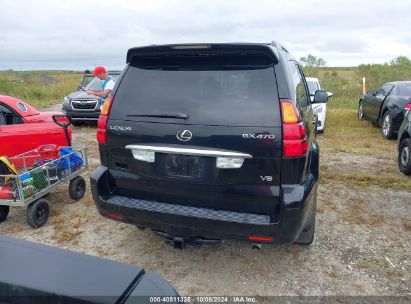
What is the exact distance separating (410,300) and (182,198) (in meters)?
2.06

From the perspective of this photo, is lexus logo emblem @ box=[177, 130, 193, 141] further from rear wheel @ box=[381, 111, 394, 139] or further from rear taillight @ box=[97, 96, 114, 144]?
rear wheel @ box=[381, 111, 394, 139]

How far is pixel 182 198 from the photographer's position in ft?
9.34

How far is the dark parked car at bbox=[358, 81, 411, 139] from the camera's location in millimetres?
8859

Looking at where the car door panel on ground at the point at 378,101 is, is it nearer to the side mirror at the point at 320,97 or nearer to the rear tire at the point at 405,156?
the rear tire at the point at 405,156

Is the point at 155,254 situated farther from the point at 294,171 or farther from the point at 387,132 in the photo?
the point at 387,132

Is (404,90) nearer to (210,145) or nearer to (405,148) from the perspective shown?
(405,148)

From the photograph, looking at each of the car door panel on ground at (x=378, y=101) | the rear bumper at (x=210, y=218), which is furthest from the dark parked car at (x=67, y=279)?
the car door panel on ground at (x=378, y=101)

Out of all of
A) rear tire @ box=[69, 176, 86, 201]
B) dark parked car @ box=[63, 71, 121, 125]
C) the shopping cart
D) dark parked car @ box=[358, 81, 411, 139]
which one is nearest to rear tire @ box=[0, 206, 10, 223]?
the shopping cart

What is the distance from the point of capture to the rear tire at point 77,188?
16.2ft

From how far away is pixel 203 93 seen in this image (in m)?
2.77

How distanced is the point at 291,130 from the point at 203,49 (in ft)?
3.14

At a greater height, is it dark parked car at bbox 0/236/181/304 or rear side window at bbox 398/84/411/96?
rear side window at bbox 398/84/411/96

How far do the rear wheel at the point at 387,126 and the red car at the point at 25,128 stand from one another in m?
7.87

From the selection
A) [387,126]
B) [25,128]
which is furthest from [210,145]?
[387,126]
